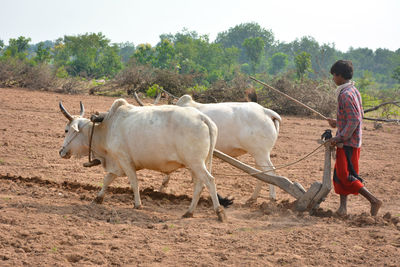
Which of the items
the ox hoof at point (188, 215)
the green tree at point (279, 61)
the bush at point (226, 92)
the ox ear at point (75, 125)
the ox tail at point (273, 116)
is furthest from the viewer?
the green tree at point (279, 61)

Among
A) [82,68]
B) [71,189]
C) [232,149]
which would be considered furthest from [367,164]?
[82,68]

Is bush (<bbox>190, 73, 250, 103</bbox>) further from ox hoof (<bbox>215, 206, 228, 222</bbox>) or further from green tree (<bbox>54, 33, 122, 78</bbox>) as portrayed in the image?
green tree (<bbox>54, 33, 122, 78</bbox>)

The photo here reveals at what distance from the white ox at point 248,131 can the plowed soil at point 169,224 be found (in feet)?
2.16

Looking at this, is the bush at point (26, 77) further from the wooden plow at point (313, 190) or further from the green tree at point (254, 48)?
the green tree at point (254, 48)

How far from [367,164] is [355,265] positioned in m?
6.21

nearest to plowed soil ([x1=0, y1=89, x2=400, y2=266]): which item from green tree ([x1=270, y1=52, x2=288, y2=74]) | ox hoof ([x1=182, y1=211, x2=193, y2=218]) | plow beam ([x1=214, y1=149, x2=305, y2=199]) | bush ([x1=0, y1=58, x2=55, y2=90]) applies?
ox hoof ([x1=182, y1=211, x2=193, y2=218])

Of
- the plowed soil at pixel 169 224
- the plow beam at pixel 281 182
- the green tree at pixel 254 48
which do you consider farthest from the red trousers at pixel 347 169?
the green tree at pixel 254 48

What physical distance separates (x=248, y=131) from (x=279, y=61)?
5525 cm

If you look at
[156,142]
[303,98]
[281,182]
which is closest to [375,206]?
[281,182]

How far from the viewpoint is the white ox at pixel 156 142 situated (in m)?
6.20

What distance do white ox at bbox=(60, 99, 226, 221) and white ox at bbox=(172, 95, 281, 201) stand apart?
48.6 inches

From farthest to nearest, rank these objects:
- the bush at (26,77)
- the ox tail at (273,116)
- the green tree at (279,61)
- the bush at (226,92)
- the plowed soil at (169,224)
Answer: the green tree at (279,61) → the bush at (26,77) → the bush at (226,92) → the ox tail at (273,116) → the plowed soil at (169,224)

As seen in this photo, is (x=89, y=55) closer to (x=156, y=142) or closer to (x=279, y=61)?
(x=279, y=61)

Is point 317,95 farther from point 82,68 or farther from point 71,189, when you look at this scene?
point 82,68
